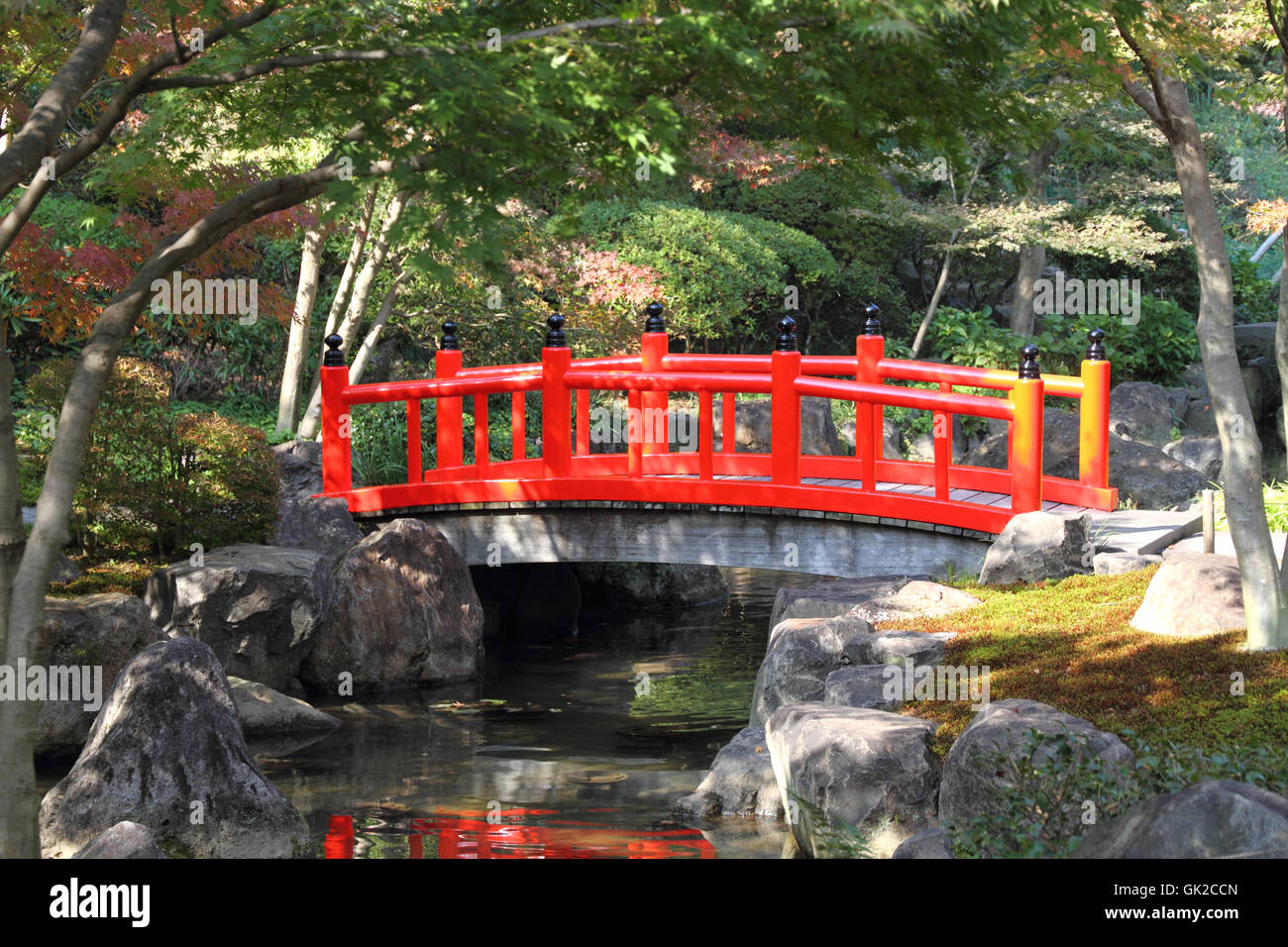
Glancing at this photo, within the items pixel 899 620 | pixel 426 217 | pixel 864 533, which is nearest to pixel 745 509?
pixel 864 533

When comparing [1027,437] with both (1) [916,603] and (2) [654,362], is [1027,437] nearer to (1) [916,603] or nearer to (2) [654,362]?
(1) [916,603]

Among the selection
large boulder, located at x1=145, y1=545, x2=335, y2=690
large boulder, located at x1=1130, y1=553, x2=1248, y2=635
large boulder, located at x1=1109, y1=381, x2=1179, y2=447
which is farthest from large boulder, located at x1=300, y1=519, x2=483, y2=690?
large boulder, located at x1=1109, y1=381, x2=1179, y2=447

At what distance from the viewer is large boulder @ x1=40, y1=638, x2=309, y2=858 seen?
6973 millimetres

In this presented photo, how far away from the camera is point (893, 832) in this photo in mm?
6523

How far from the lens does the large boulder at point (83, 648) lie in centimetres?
880

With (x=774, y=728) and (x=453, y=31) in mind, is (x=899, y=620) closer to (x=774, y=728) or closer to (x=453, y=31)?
(x=774, y=728)

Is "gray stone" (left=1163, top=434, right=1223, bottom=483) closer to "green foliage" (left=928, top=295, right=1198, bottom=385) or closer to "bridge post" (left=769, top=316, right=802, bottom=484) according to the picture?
"green foliage" (left=928, top=295, right=1198, bottom=385)

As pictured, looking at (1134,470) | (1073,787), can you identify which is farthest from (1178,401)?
(1073,787)

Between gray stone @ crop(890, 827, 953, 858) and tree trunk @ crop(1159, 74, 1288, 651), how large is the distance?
2.14m

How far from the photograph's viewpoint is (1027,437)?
31.5ft

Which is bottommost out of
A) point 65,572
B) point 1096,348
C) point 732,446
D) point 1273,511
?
point 65,572

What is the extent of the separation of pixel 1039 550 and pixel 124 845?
19.1 feet
